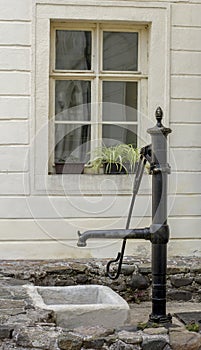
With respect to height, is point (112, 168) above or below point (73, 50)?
below

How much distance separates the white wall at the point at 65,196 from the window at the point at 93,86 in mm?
314

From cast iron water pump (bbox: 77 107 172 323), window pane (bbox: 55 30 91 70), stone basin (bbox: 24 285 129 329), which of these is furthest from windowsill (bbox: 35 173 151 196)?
cast iron water pump (bbox: 77 107 172 323)

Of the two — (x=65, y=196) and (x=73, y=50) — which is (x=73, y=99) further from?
(x=65, y=196)

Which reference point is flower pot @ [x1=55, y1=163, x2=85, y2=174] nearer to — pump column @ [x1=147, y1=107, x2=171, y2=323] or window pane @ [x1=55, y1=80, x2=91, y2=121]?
window pane @ [x1=55, y1=80, x2=91, y2=121]

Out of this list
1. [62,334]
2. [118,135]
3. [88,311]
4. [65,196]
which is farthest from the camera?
[118,135]

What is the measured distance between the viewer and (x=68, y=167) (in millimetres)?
6309

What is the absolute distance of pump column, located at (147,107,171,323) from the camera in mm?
4754

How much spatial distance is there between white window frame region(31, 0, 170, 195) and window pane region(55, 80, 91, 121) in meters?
0.19

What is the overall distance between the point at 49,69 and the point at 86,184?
3.73 feet

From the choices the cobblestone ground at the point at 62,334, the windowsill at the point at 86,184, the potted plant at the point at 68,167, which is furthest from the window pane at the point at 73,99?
the cobblestone ground at the point at 62,334

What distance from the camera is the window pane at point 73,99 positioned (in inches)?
251

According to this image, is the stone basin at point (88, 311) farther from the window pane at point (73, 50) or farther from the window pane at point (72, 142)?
the window pane at point (73, 50)

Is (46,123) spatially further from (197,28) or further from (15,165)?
(197,28)

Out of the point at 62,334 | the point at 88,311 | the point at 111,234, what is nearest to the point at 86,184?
the point at 111,234
